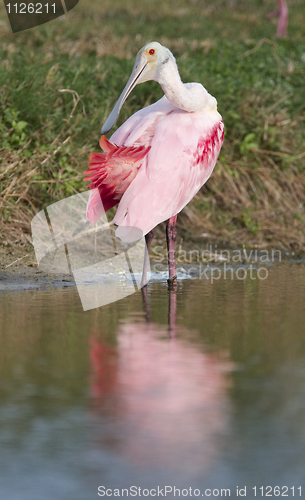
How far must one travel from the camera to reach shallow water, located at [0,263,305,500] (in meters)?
2.77

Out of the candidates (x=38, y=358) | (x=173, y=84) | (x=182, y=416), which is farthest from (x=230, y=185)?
(x=182, y=416)

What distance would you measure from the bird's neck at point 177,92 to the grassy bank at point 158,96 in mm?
1701

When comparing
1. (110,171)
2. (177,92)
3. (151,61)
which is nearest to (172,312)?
(110,171)

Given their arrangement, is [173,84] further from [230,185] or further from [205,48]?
[205,48]

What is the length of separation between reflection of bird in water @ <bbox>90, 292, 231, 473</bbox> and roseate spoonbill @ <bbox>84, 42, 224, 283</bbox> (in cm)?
114

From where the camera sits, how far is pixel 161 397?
3.54 m

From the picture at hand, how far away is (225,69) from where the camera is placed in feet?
32.1

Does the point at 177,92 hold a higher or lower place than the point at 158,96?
lower

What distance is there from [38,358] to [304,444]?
150 cm

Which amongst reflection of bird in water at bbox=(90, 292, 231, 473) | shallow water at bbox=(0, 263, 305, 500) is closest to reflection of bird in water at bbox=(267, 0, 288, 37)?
shallow water at bbox=(0, 263, 305, 500)

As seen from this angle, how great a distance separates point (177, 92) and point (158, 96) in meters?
2.96

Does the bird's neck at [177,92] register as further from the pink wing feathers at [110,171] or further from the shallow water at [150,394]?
the shallow water at [150,394]

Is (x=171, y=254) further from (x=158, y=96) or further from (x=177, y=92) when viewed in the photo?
(x=158, y=96)

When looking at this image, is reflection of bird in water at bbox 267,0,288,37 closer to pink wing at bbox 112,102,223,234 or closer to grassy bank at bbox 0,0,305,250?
grassy bank at bbox 0,0,305,250
